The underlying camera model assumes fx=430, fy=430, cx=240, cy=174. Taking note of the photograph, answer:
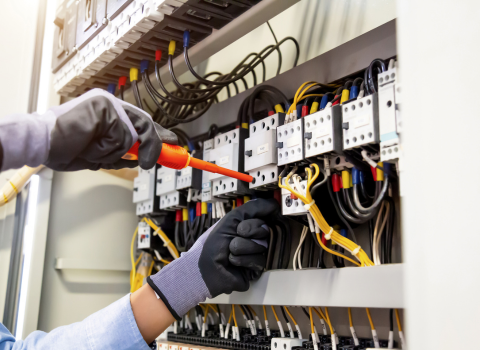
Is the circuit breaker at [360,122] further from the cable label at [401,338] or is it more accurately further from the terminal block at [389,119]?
A: the cable label at [401,338]

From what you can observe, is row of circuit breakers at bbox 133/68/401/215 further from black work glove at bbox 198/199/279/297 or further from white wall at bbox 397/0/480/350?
white wall at bbox 397/0/480/350

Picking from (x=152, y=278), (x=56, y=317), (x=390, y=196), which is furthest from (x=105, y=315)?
(x=390, y=196)

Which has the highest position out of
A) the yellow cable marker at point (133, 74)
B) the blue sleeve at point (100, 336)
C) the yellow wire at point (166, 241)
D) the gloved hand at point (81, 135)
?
the yellow cable marker at point (133, 74)

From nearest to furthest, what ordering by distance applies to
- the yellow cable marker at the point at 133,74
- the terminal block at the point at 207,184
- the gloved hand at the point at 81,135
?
the gloved hand at the point at 81,135
the terminal block at the point at 207,184
the yellow cable marker at the point at 133,74

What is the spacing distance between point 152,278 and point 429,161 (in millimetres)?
803

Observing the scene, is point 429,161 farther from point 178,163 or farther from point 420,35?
point 178,163

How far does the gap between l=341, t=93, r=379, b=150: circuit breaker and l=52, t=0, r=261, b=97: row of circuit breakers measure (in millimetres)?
416

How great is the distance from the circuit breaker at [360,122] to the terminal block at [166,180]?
0.65m

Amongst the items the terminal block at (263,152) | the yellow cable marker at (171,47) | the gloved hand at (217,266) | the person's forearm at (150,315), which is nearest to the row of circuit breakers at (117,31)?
the yellow cable marker at (171,47)

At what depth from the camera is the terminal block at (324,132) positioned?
933mm

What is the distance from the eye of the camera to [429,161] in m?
0.45

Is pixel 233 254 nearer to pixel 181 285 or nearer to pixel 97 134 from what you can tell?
pixel 181 285

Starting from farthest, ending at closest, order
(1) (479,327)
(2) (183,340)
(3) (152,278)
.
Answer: (2) (183,340) < (3) (152,278) < (1) (479,327)

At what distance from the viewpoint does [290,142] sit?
1.04 m
